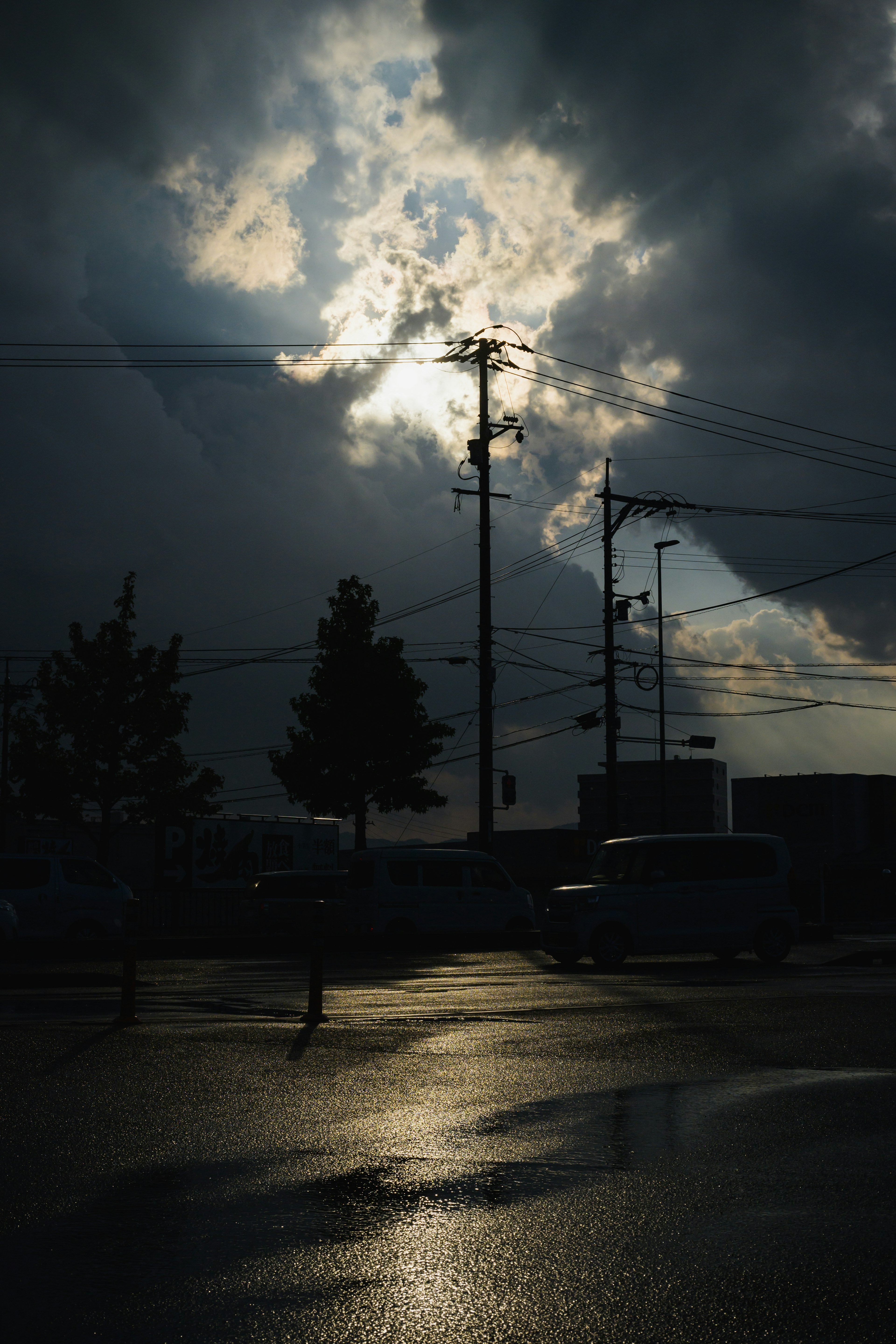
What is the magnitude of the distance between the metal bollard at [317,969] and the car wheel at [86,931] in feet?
37.5

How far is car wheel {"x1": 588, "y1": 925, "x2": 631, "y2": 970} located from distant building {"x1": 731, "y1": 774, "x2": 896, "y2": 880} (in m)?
37.8

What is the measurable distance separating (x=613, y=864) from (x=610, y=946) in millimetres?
1310

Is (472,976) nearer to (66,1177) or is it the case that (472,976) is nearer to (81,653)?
(66,1177)

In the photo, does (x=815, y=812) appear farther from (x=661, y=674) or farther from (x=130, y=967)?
(x=130, y=967)

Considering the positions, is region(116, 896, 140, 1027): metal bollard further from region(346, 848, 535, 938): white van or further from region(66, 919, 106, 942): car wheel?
region(346, 848, 535, 938): white van

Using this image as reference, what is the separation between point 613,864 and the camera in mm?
19406

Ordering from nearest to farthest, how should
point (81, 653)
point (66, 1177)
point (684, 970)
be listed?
point (66, 1177) → point (684, 970) → point (81, 653)

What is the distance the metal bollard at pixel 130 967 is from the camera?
10.8m

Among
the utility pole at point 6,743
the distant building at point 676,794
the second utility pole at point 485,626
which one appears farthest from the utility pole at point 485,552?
the distant building at point 676,794

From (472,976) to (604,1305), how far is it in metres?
13.5

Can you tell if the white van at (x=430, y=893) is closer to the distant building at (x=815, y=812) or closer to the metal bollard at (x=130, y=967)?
the metal bollard at (x=130, y=967)

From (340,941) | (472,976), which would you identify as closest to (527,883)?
(340,941)

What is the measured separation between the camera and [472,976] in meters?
17.1

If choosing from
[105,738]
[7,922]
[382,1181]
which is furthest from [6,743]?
[382,1181]
